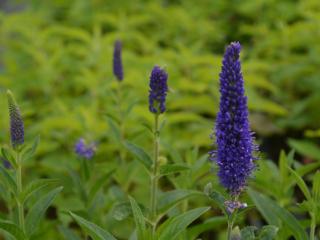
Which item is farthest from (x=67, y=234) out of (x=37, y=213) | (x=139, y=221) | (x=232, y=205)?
(x=232, y=205)

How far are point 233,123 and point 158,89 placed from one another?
422mm

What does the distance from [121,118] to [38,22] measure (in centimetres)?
295

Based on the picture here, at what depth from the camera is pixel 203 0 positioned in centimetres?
614

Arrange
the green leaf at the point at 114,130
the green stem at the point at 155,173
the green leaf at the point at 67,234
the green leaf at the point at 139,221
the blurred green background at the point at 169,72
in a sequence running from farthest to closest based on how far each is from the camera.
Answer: the blurred green background at the point at 169,72
the green leaf at the point at 114,130
the green leaf at the point at 67,234
the green stem at the point at 155,173
the green leaf at the point at 139,221

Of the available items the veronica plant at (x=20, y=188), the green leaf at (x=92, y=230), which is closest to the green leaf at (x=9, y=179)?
the veronica plant at (x=20, y=188)

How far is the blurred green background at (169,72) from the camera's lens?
358 centimetres

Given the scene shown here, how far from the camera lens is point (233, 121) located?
1471mm

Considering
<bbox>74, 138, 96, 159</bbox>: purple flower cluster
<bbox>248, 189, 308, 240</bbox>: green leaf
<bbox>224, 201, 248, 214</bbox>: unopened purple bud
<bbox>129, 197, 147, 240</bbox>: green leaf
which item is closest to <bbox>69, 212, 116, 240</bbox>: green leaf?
<bbox>129, 197, 147, 240</bbox>: green leaf

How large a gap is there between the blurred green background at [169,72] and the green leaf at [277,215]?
0.87m

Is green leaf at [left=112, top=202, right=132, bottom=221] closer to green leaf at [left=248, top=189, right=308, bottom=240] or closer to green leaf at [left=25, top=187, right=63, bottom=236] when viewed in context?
green leaf at [left=25, top=187, right=63, bottom=236]

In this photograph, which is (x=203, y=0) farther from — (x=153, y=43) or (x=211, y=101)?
(x=211, y=101)

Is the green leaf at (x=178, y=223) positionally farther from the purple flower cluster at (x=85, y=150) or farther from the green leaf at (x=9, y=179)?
the purple flower cluster at (x=85, y=150)

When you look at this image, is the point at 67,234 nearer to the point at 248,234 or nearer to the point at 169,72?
the point at 248,234

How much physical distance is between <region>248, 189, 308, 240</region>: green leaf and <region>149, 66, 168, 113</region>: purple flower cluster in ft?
1.48
